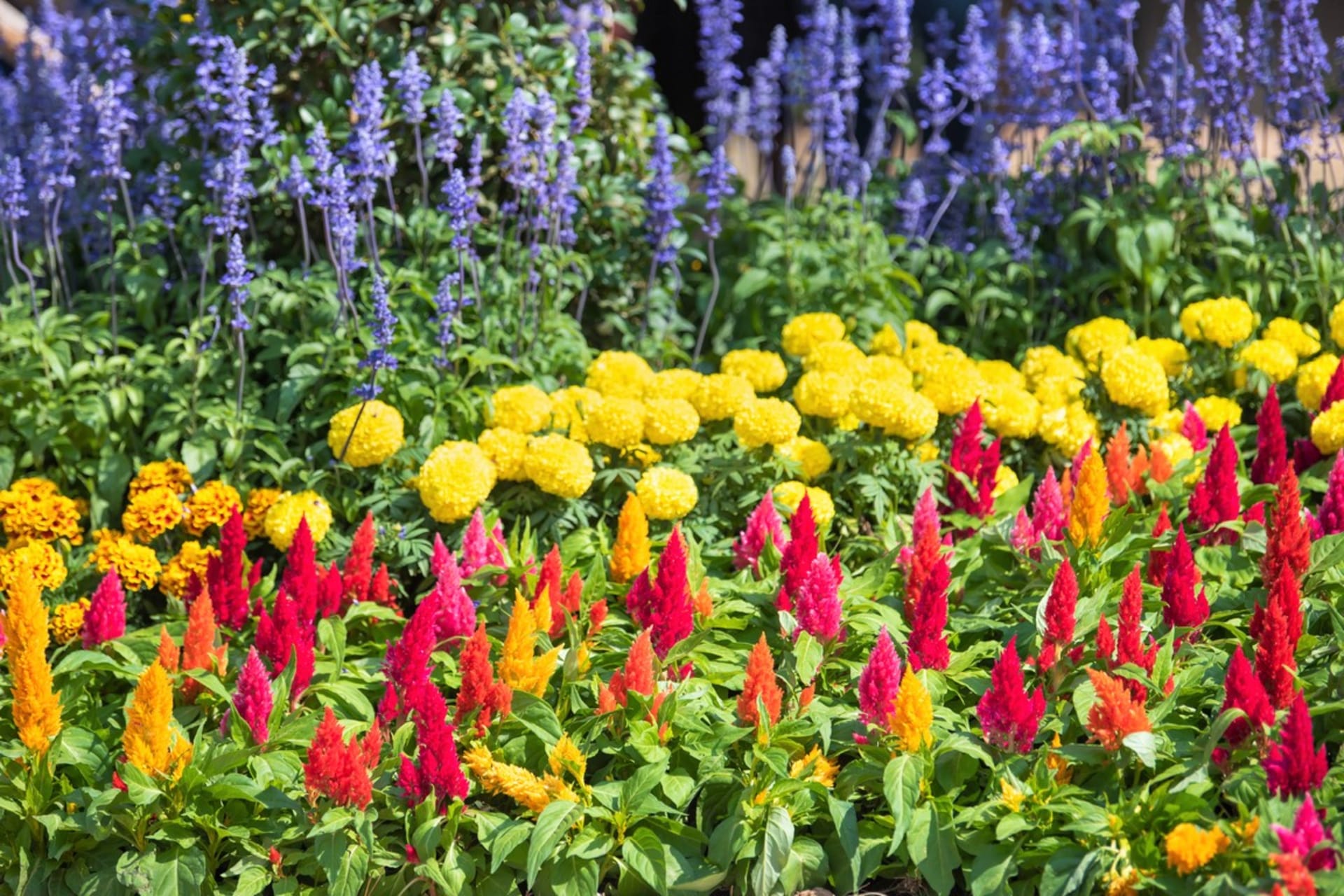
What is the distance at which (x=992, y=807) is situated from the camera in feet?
9.27

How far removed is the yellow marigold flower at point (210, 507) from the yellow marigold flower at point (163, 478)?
0.37ft

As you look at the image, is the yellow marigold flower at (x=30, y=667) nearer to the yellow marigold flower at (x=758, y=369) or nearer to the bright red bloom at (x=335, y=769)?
the bright red bloom at (x=335, y=769)

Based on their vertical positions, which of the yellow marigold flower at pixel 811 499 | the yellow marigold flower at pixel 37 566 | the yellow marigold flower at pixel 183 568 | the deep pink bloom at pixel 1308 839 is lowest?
the yellow marigold flower at pixel 183 568

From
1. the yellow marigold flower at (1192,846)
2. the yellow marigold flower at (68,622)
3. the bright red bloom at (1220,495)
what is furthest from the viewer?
the yellow marigold flower at (68,622)

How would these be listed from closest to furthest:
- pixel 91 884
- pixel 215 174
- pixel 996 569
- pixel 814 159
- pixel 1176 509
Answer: pixel 91 884
pixel 996 569
pixel 1176 509
pixel 215 174
pixel 814 159

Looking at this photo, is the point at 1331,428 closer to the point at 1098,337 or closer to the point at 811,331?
the point at 1098,337

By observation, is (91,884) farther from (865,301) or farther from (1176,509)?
(865,301)

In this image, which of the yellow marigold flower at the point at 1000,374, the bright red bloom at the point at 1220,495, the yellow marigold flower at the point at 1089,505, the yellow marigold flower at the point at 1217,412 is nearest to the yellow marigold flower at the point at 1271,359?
the yellow marigold flower at the point at 1217,412

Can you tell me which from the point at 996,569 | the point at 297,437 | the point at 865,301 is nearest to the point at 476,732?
the point at 996,569

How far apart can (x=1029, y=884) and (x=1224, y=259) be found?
3.34 metres

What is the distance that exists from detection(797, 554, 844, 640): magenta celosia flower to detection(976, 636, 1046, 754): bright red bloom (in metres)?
0.48

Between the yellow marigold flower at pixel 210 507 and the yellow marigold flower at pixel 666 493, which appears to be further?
the yellow marigold flower at pixel 210 507

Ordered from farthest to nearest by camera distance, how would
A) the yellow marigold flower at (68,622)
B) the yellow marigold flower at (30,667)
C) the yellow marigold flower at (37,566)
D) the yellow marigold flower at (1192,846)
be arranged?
the yellow marigold flower at (37,566) → the yellow marigold flower at (68,622) → the yellow marigold flower at (30,667) → the yellow marigold flower at (1192,846)

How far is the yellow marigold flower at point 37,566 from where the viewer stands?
3.91 meters
